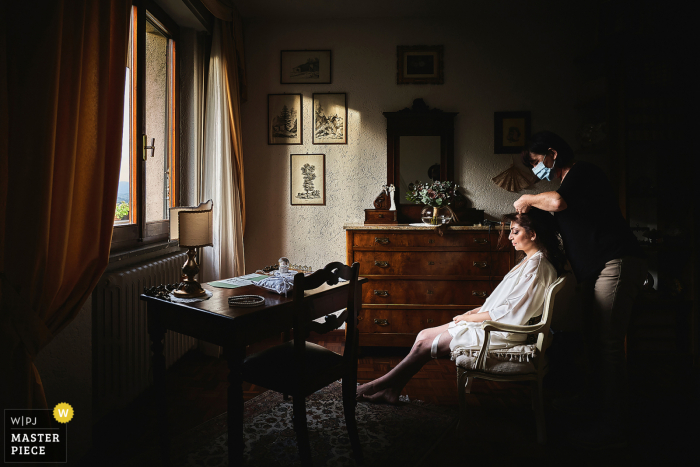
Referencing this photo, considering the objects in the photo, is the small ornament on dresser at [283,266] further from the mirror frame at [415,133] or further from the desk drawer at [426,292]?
the mirror frame at [415,133]

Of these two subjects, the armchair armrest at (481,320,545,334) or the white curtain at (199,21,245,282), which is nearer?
the armchair armrest at (481,320,545,334)

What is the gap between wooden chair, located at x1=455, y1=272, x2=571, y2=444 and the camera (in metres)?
2.10

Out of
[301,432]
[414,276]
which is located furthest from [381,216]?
[301,432]

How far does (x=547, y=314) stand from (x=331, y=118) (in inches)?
112

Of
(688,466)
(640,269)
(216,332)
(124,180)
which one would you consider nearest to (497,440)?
(688,466)

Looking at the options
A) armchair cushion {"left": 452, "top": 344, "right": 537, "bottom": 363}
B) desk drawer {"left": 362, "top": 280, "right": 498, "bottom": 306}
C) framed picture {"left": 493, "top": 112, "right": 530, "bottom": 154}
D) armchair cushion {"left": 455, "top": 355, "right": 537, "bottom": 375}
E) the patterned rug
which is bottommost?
the patterned rug

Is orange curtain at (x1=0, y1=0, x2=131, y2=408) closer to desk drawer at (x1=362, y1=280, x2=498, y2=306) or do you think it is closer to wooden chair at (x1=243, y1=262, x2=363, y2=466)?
wooden chair at (x1=243, y1=262, x2=363, y2=466)

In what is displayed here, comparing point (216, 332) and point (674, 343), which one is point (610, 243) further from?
point (216, 332)

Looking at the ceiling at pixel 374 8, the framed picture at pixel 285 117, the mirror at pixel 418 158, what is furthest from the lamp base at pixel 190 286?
the ceiling at pixel 374 8

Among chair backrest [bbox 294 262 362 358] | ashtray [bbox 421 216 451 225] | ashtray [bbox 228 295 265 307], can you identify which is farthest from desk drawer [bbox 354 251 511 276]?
ashtray [bbox 228 295 265 307]

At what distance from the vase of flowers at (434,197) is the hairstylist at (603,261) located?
1.17 metres

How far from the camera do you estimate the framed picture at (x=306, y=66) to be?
13.4 ft

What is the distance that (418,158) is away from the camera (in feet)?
13.3

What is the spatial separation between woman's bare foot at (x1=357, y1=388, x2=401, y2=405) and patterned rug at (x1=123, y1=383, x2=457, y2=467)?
4 centimetres
